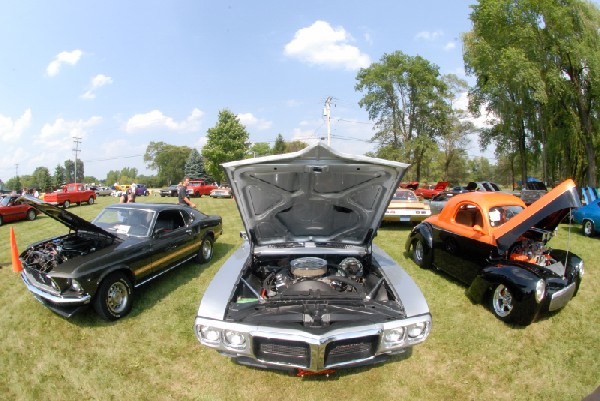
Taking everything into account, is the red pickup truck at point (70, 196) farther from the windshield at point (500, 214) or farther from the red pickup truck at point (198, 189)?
the windshield at point (500, 214)

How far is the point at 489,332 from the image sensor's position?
4023 millimetres

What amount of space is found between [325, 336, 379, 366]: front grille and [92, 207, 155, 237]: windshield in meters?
3.77

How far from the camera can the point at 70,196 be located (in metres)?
19.1

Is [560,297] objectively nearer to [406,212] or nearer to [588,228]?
[406,212]

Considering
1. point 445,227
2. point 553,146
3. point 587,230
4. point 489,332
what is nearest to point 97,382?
point 489,332

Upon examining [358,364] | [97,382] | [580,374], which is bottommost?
[580,374]

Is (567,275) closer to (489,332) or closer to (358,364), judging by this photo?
(489,332)

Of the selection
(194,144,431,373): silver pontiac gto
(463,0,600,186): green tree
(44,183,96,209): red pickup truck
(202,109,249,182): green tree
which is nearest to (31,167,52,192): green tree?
(202,109,249,182): green tree

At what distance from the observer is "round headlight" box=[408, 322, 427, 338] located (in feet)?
9.06

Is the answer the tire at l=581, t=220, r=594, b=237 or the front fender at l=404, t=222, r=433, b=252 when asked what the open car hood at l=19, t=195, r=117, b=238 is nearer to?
the front fender at l=404, t=222, r=433, b=252

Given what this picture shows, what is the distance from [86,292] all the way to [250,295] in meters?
2.03

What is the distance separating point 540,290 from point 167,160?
3478 inches

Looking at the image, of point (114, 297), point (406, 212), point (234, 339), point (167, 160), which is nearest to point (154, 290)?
point (114, 297)

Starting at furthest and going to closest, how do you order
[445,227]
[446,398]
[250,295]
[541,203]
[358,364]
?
[445,227], [541,203], [250,295], [446,398], [358,364]
